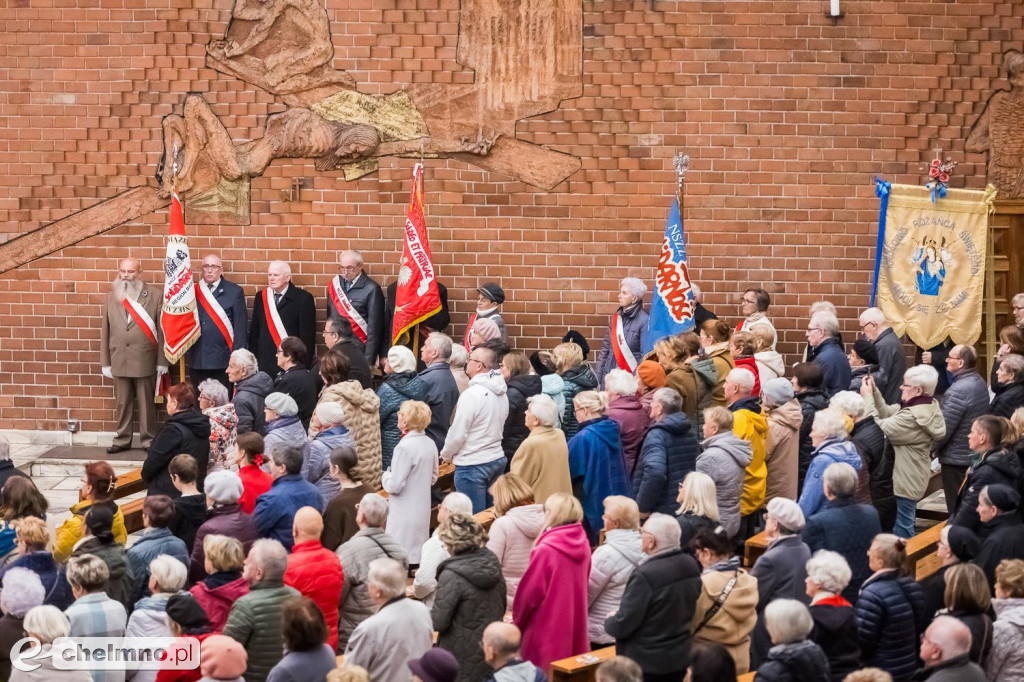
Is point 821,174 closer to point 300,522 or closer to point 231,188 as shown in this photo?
point 231,188

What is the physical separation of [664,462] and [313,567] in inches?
105

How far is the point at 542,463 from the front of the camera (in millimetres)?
9070

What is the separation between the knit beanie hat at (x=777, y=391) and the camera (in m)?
9.74

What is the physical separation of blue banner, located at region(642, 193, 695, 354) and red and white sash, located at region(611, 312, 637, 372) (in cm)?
15

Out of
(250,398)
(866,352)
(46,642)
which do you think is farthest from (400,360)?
(46,642)

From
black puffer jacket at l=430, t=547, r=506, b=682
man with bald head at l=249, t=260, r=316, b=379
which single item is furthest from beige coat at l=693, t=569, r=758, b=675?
man with bald head at l=249, t=260, r=316, b=379

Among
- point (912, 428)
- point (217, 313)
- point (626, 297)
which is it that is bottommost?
point (912, 428)

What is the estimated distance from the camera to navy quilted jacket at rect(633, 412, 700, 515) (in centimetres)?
912

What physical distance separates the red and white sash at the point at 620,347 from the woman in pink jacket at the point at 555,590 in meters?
5.33

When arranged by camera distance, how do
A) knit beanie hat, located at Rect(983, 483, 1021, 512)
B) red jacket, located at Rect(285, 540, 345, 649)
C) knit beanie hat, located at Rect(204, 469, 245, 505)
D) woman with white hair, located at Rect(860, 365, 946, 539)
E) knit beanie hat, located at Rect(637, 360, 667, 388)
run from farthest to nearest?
woman with white hair, located at Rect(860, 365, 946, 539) < knit beanie hat, located at Rect(637, 360, 667, 388) < knit beanie hat, located at Rect(983, 483, 1021, 512) < knit beanie hat, located at Rect(204, 469, 245, 505) < red jacket, located at Rect(285, 540, 345, 649)

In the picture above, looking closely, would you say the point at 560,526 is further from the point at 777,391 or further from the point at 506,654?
the point at 777,391

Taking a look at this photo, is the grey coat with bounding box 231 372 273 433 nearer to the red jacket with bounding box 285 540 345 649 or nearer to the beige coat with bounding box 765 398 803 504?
the red jacket with bounding box 285 540 345 649

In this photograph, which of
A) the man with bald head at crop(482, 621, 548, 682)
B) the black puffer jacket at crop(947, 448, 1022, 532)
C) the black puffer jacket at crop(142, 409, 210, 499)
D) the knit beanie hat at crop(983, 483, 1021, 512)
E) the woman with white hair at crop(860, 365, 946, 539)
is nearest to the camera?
the man with bald head at crop(482, 621, 548, 682)

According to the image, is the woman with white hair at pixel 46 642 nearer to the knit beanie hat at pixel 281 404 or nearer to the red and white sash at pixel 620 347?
the knit beanie hat at pixel 281 404
